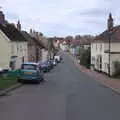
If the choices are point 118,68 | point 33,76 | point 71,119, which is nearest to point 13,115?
point 71,119

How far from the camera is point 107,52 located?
63594 millimetres

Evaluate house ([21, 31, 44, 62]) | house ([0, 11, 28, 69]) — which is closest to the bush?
house ([0, 11, 28, 69])

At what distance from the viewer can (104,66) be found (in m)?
67.5

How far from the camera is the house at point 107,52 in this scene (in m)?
60.9

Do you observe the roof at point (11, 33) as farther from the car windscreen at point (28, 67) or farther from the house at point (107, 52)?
the car windscreen at point (28, 67)

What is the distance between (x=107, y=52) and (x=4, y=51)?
15.1 m

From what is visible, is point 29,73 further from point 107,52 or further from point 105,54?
point 105,54

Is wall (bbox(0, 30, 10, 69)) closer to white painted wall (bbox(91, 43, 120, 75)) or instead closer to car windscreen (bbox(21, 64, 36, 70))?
white painted wall (bbox(91, 43, 120, 75))

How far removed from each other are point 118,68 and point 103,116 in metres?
42.9

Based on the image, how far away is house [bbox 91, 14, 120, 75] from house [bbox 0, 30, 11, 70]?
14.5 meters

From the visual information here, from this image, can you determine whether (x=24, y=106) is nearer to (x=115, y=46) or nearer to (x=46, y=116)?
(x=46, y=116)

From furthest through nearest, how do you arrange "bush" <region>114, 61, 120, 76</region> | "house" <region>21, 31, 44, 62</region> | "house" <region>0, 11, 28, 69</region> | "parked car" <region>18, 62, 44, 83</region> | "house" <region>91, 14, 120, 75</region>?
1. "house" <region>21, 31, 44, 62</region>
2. "house" <region>0, 11, 28, 69</region>
3. "house" <region>91, 14, 120, 75</region>
4. "bush" <region>114, 61, 120, 76</region>
5. "parked car" <region>18, 62, 44, 83</region>

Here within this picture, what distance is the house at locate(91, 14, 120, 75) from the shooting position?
60.9 metres

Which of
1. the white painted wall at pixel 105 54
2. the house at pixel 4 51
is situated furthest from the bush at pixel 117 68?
the house at pixel 4 51
